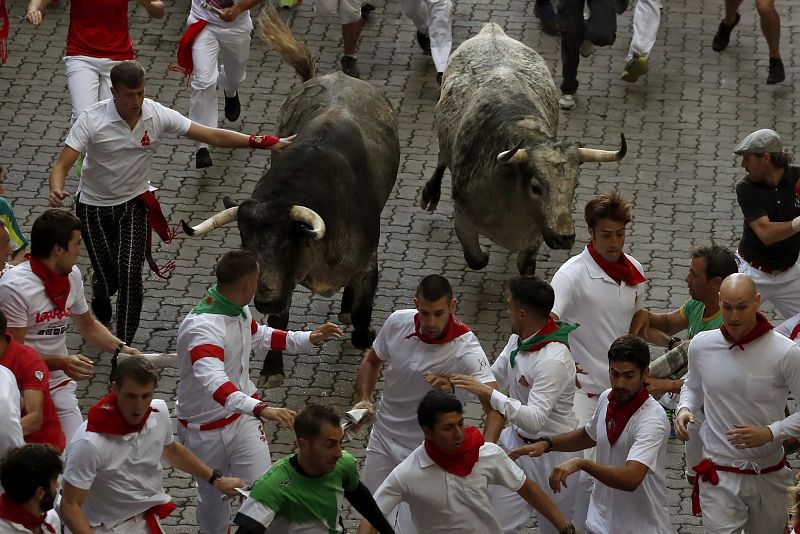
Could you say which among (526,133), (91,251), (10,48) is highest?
(526,133)

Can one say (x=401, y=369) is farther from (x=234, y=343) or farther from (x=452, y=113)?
(x=452, y=113)

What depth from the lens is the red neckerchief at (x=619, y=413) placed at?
818cm

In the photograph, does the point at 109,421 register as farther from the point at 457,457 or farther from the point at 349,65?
the point at 349,65

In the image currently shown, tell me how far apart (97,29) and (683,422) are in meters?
6.91

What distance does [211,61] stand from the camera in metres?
14.5

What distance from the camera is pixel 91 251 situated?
11617 millimetres

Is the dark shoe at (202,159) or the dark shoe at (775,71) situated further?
the dark shoe at (775,71)

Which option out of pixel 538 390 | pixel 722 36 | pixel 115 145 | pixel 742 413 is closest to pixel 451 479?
pixel 538 390

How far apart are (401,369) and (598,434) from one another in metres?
1.26

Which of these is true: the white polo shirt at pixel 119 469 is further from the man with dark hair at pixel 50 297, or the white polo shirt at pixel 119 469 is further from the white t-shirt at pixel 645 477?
the white t-shirt at pixel 645 477

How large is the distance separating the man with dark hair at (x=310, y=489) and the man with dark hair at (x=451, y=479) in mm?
190

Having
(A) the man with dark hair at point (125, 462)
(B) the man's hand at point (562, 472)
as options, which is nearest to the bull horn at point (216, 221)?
(A) the man with dark hair at point (125, 462)

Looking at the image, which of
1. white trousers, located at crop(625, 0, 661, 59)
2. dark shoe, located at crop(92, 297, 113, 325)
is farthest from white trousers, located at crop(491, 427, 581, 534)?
white trousers, located at crop(625, 0, 661, 59)

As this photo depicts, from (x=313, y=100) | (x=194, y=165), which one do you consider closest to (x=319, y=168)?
(x=313, y=100)
